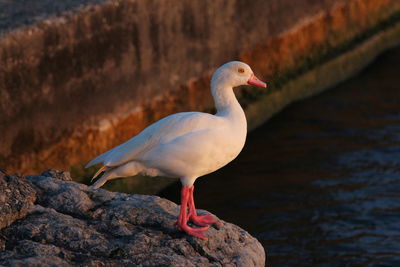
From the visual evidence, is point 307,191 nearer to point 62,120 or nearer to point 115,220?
point 62,120

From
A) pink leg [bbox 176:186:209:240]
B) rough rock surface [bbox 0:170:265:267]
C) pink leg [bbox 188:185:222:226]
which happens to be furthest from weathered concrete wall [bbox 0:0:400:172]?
pink leg [bbox 176:186:209:240]

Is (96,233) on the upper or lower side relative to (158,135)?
lower

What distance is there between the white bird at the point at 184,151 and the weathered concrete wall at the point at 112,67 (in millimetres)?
2334

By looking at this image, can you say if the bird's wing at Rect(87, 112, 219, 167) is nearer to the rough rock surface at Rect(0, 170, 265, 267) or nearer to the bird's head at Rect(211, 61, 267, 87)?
the rough rock surface at Rect(0, 170, 265, 267)

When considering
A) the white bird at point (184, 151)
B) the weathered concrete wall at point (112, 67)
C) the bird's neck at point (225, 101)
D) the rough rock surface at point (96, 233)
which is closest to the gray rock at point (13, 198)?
the rough rock surface at point (96, 233)

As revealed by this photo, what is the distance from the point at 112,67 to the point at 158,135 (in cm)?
315

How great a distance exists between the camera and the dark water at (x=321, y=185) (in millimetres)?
8008

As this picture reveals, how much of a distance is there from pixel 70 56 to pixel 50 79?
33 centimetres

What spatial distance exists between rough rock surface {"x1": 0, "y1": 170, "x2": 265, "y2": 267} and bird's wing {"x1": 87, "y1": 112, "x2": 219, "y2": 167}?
0.32 meters

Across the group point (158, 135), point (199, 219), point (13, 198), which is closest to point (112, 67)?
point (158, 135)

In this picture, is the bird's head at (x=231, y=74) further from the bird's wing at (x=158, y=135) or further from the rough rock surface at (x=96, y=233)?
the rough rock surface at (x=96, y=233)

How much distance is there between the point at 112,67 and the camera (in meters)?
8.80

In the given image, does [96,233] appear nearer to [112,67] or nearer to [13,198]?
[13,198]

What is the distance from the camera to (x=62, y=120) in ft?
27.3
